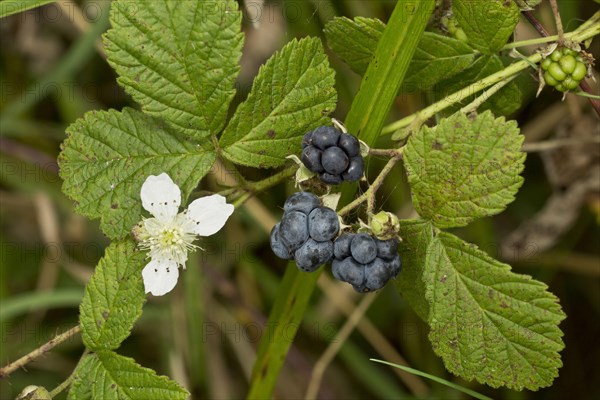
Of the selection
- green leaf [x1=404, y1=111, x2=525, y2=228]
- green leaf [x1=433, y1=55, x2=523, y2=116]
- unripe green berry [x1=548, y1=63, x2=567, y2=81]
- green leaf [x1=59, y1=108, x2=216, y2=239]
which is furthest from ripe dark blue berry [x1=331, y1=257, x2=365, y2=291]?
unripe green berry [x1=548, y1=63, x2=567, y2=81]

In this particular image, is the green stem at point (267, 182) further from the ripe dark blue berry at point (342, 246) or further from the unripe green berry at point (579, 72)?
the unripe green berry at point (579, 72)

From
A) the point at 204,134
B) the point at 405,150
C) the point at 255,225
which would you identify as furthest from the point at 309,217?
the point at 255,225

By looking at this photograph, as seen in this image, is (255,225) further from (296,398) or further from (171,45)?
(171,45)

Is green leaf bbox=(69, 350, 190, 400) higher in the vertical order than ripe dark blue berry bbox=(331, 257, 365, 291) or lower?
lower

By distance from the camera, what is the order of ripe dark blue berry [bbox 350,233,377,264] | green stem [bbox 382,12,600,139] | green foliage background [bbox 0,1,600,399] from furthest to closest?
green foliage background [bbox 0,1,600,399] → green stem [bbox 382,12,600,139] → ripe dark blue berry [bbox 350,233,377,264]

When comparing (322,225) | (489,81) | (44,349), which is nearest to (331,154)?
(322,225)

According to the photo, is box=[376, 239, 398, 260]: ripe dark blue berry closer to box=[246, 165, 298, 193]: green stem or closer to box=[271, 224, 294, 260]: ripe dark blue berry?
box=[271, 224, 294, 260]: ripe dark blue berry
